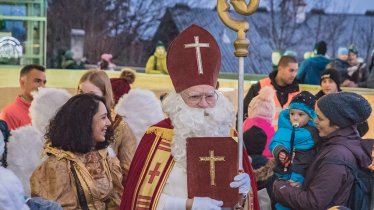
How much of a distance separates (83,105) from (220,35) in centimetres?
1075

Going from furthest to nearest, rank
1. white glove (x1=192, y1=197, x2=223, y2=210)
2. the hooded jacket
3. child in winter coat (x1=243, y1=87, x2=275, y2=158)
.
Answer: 1. child in winter coat (x1=243, y1=87, x2=275, y2=158)
2. the hooded jacket
3. white glove (x1=192, y1=197, x2=223, y2=210)

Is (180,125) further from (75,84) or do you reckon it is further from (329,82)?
(75,84)

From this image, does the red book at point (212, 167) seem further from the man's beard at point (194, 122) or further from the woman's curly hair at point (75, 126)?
the woman's curly hair at point (75, 126)

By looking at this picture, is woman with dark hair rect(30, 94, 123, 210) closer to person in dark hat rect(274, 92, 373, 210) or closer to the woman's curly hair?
the woman's curly hair

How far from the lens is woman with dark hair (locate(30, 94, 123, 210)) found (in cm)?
424

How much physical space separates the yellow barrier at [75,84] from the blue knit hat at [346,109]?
474cm

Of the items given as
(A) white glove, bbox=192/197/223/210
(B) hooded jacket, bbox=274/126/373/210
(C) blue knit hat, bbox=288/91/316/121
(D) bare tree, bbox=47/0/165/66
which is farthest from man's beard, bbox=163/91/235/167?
(D) bare tree, bbox=47/0/165/66

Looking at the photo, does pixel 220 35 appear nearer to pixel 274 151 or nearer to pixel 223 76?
pixel 223 76

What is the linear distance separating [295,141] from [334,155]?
597 millimetres

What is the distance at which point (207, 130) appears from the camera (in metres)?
3.96

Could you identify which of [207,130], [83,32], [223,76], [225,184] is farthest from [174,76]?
[83,32]

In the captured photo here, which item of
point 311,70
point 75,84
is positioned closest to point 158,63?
point 75,84

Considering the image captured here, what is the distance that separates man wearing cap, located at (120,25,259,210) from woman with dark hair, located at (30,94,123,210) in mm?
324

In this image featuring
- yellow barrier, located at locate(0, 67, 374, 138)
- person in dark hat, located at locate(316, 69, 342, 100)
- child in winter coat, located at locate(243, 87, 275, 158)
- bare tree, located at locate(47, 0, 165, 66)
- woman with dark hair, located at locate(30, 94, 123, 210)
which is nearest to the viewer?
woman with dark hair, located at locate(30, 94, 123, 210)
